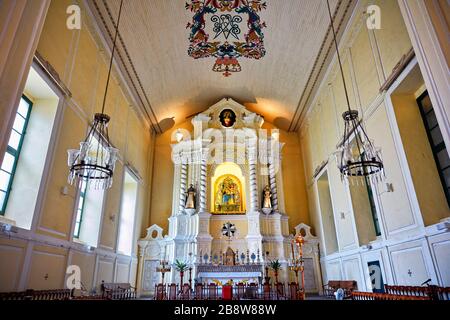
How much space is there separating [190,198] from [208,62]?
4.78 m

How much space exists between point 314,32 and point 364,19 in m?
1.51

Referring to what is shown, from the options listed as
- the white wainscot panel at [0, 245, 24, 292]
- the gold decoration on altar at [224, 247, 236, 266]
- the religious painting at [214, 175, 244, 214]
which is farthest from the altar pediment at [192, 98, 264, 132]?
the white wainscot panel at [0, 245, 24, 292]

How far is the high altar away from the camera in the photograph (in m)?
9.83

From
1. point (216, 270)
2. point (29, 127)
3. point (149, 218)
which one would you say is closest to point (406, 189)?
point (216, 270)

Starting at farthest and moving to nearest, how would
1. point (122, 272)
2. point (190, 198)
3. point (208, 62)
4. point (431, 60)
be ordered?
1. point (190, 198)
2. point (208, 62)
3. point (122, 272)
4. point (431, 60)

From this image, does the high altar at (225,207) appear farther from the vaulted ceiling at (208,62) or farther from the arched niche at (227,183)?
the vaulted ceiling at (208,62)

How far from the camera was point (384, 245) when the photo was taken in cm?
582

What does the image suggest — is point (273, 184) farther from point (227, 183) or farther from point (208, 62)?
point (208, 62)

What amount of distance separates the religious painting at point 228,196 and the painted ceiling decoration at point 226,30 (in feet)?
14.8

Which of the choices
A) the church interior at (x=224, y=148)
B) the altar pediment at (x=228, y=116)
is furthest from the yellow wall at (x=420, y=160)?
the altar pediment at (x=228, y=116)

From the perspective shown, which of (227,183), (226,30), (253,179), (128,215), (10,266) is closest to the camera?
(10,266)

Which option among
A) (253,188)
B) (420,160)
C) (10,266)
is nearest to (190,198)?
(253,188)

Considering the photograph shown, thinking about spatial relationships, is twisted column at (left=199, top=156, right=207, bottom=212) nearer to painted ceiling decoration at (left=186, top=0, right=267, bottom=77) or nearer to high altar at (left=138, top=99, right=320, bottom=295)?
high altar at (left=138, top=99, right=320, bottom=295)

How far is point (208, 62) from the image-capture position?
31.3 ft
